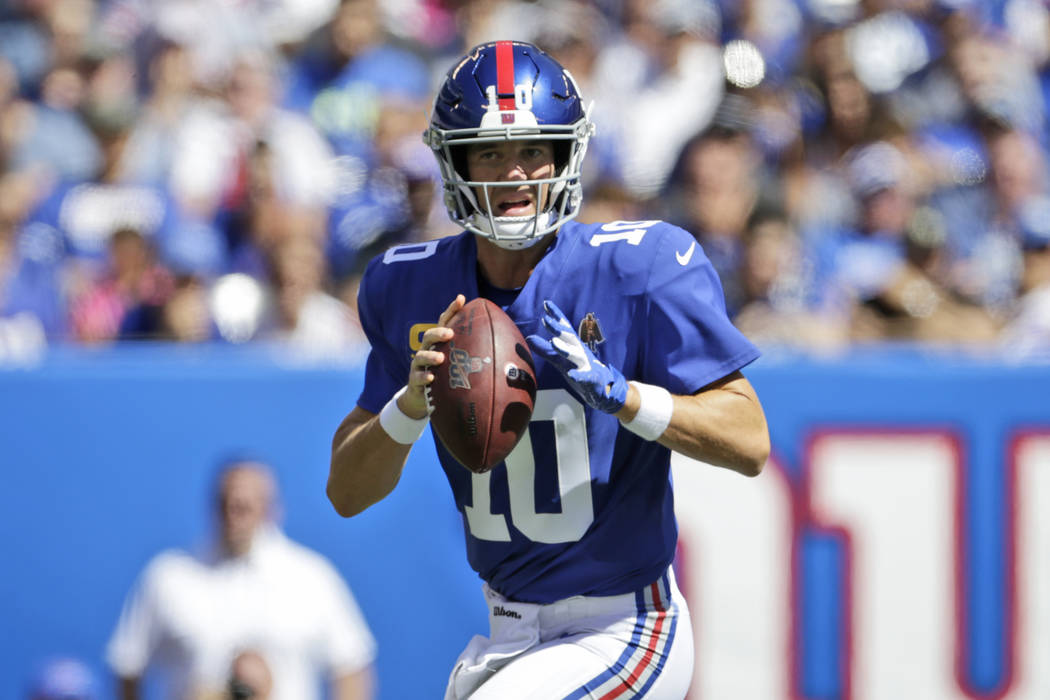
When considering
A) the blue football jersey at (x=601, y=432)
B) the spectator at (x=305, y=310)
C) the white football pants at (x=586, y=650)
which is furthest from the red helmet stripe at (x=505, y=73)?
the spectator at (x=305, y=310)

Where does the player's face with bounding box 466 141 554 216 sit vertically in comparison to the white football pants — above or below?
above

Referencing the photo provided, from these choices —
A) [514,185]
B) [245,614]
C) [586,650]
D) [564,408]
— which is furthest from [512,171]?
[245,614]

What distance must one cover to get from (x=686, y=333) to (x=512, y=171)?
0.47 metres

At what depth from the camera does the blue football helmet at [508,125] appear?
259 centimetres

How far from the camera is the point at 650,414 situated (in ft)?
7.81

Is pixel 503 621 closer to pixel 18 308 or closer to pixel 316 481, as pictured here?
pixel 316 481

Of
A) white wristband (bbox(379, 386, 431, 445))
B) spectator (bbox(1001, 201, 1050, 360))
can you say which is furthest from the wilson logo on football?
spectator (bbox(1001, 201, 1050, 360))

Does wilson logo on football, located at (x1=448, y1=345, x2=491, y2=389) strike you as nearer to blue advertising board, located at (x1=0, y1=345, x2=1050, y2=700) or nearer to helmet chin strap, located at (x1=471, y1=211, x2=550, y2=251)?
helmet chin strap, located at (x1=471, y1=211, x2=550, y2=251)

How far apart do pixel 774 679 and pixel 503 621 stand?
5.97 feet

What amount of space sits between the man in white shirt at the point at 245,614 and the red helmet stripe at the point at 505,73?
201cm

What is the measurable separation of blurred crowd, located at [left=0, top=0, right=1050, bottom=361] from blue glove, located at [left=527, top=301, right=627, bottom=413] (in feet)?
7.14

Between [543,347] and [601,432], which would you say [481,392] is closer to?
[543,347]

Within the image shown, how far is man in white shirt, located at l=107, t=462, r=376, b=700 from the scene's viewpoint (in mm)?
4168

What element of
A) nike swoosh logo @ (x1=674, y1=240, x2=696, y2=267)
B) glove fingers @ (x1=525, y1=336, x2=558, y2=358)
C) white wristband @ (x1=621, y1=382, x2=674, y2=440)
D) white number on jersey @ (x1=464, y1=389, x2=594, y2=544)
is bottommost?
white number on jersey @ (x1=464, y1=389, x2=594, y2=544)
